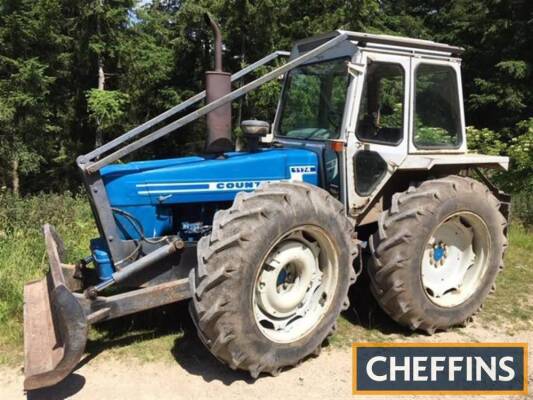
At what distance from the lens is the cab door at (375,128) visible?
423 cm

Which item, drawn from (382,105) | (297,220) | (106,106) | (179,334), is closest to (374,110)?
(382,105)

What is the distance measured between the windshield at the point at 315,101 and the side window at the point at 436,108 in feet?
2.27

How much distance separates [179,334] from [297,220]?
1478mm

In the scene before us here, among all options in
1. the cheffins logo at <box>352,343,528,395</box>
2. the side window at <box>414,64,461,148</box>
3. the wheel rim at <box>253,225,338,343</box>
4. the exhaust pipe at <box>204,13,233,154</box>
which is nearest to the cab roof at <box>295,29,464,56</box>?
the side window at <box>414,64,461,148</box>

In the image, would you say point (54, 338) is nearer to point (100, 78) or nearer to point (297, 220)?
point (297, 220)

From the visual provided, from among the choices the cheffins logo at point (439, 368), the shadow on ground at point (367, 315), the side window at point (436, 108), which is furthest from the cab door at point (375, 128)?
the cheffins logo at point (439, 368)

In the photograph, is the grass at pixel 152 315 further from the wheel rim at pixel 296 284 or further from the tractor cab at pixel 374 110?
the tractor cab at pixel 374 110

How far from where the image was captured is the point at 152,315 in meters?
4.52

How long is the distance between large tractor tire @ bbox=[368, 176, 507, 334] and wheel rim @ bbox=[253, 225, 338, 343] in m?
0.46

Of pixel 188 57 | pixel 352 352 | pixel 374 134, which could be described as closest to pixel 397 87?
pixel 374 134

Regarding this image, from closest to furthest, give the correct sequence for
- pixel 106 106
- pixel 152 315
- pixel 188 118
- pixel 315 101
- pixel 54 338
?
pixel 54 338 → pixel 188 118 → pixel 152 315 → pixel 315 101 → pixel 106 106

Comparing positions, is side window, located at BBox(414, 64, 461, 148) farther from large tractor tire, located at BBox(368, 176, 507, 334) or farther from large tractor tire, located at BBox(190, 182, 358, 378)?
large tractor tire, located at BBox(190, 182, 358, 378)

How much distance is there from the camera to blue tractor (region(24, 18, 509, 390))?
336cm

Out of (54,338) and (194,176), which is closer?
(54,338)
